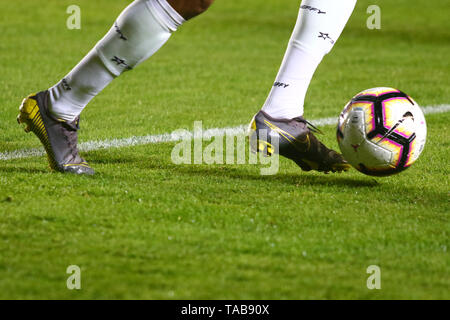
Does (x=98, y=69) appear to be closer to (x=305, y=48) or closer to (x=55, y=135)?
(x=55, y=135)

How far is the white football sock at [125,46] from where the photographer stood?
3344 millimetres

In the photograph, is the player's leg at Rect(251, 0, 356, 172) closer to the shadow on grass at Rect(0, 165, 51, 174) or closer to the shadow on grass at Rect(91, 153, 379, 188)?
the shadow on grass at Rect(91, 153, 379, 188)

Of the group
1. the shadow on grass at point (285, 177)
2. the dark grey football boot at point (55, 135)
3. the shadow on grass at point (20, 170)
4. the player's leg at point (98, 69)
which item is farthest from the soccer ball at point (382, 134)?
the shadow on grass at point (20, 170)

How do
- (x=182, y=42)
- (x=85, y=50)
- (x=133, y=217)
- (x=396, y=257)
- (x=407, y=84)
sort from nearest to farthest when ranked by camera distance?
(x=396, y=257) < (x=133, y=217) < (x=407, y=84) < (x=85, y=50) < (x=182, y=42)

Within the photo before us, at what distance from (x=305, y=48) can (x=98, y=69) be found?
996mm

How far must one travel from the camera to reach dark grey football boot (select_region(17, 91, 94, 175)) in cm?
366

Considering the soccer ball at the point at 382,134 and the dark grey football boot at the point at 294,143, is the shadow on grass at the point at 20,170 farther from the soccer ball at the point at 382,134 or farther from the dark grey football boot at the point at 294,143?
the soccer ball at the point at 382,134

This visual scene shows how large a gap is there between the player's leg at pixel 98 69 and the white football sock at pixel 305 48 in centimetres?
62

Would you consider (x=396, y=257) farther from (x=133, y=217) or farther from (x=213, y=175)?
(x=213, y=175)

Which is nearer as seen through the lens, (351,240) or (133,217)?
(351,240)
